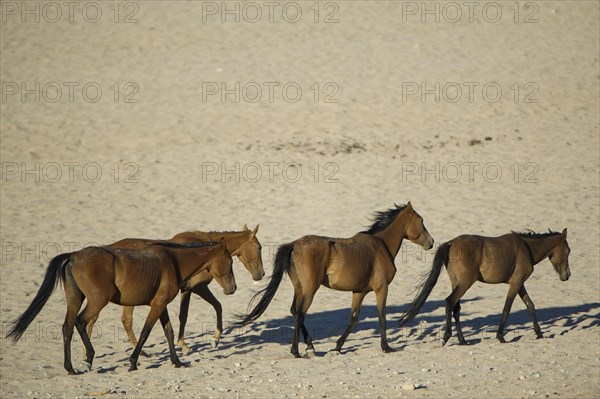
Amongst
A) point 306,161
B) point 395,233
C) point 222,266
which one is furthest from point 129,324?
point 306,161

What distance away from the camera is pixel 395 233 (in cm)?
1389

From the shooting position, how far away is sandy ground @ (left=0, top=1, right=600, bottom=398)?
483 inches

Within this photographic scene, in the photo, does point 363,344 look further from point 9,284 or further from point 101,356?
point 9,284

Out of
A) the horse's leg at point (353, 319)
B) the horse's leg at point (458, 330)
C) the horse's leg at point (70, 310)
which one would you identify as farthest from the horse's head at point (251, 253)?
the horse's leg at point (458, 330)

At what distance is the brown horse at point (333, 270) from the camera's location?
12.8 meters

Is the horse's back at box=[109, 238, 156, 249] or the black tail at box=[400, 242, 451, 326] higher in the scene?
the horse's back at box=[109, 238, 156, 249]

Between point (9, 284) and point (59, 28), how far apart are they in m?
16.9

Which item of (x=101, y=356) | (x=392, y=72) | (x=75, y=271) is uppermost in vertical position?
(x=392, y=72)

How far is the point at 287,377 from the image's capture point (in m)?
11.4

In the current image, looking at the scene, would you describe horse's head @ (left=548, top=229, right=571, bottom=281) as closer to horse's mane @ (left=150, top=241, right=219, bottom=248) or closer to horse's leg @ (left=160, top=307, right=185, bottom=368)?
horse's mane @ (left=150, top=241, right=219, bottom=248)

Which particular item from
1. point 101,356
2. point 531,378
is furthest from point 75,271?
point 531,378

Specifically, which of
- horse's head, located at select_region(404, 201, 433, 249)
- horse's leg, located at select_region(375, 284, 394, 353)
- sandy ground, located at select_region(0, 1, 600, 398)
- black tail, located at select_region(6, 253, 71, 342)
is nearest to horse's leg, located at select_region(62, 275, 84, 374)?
black tail, located at select_region(6, 253, 71, 342)

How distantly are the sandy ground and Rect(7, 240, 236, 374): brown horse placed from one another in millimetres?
674

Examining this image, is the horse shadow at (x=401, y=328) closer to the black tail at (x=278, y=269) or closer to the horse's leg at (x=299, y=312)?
the horse's leg at (x=299, y=312)
